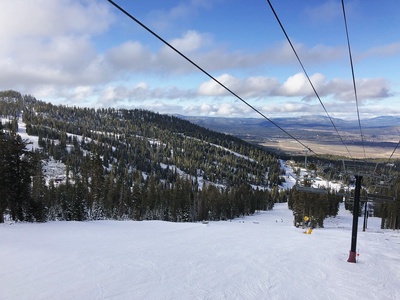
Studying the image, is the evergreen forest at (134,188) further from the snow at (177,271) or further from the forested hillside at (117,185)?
the snow at (177,271)

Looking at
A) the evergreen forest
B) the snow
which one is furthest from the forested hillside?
the snow

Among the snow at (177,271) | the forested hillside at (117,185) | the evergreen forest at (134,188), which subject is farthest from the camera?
the forested hillside at (117,185)

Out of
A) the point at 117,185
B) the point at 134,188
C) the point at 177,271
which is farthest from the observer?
the point at 117,185

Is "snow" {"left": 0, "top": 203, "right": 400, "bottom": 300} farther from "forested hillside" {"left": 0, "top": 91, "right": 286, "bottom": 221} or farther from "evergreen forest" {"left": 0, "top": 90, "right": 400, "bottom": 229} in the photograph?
"forested hillside" {"left": 0, "top": 91, "right": 286, "bottom": 221}

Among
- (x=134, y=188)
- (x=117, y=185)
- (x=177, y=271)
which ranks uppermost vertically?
(x=177, y=271)

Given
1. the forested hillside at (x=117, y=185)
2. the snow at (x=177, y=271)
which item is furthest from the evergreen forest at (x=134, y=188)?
the snow at (x=177, y=271)

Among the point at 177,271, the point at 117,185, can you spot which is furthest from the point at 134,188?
the point at 177,271

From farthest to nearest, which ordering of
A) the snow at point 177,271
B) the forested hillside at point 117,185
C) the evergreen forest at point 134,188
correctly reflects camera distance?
1. the forested hillside at point 117,185
2. the evergreen forest at point 134,188
3. the snow at point 177,271

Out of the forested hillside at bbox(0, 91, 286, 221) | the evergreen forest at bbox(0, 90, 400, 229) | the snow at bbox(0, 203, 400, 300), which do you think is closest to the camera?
the snow at bbox(0, 203, 400, 300)

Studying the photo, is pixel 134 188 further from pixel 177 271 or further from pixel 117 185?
pixel 177 271

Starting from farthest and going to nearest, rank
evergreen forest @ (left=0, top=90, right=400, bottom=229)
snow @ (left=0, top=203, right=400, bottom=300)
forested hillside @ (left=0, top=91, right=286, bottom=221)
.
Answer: forested hillside @ (left=0, top=91, right=286, bottom=221) < evergreen forest @ (left=0, top=90, right=400, bottom=229) < snow @ (left=0, top=203, right=400, bottom=300)

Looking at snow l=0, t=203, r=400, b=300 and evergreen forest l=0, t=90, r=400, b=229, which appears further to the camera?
evergreen forest l=0, t=90, r=400, b=229

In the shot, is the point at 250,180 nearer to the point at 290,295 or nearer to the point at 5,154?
the point at 5,154

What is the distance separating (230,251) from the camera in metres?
15.7
